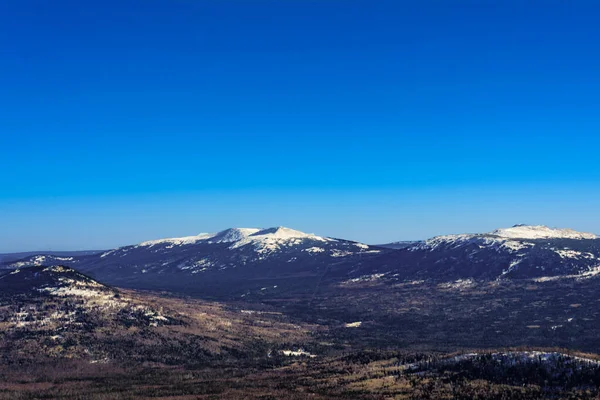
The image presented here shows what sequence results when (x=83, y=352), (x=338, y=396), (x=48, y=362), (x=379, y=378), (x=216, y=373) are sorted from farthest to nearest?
(x=83, y=352) < (x=48, y=362) < (x=216, y=373) < (x=379, y=378) < (x=338, y=396)

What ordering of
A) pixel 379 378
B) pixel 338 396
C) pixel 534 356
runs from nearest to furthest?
1. pixel 338 396
2. pixel 534 356
3. pixel 379 378

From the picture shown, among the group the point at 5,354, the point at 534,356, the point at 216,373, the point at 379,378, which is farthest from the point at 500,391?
the point at 5,354

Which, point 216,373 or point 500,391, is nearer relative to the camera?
point 500,391

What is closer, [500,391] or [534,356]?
[500,391]

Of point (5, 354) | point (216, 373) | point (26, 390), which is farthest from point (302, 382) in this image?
point (5, 354)

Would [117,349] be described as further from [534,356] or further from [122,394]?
[534,356]

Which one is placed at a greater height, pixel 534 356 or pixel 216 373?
pixel 534 356

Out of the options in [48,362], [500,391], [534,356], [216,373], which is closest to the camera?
[500,391]

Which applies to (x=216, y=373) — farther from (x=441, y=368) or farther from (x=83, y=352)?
(x=441, y=368)

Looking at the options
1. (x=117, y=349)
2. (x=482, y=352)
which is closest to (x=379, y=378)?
(x=482, y=352)

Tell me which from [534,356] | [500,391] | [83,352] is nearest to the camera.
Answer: [500,391]
